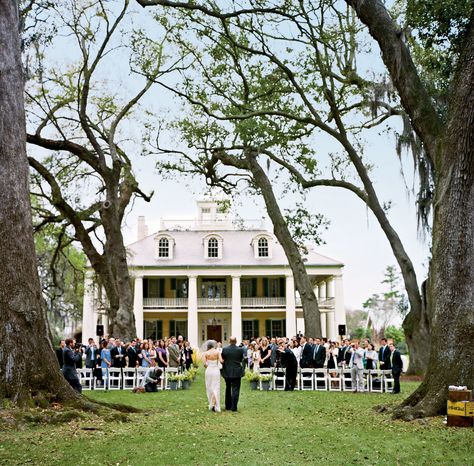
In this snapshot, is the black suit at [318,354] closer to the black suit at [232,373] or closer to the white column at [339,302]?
the black suit at [232,373]

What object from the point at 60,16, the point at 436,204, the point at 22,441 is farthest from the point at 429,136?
the point at 60,16

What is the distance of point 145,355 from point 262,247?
89.6 feet

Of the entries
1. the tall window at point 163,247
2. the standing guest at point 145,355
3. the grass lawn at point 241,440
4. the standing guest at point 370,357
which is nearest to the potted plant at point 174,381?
the standing guest at point 145,355

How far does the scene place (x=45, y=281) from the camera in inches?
1682

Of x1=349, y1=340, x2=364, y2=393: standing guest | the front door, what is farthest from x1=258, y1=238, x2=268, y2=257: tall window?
x1=349, y1=340, x2=364, y2=393: standing guest

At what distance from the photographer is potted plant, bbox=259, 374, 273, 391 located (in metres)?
18.5

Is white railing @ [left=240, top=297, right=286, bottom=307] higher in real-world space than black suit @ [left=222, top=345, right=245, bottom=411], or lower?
higher

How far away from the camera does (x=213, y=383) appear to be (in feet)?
41.8

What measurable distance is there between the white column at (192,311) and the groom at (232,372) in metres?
30.5

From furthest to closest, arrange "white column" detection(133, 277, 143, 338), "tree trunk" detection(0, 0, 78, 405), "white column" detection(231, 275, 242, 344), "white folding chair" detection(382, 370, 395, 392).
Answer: "white column" detection(231, 275, 242, 344), "white column" detection(133, 277, 143, 338), "white folding chair" detection(382, 370, 395, 392), "tree trunk" detection(0, 0, 78, 405)

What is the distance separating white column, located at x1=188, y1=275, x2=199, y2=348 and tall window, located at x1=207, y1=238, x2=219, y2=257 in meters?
2.23

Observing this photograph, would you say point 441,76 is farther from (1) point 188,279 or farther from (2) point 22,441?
(1) point 188,279

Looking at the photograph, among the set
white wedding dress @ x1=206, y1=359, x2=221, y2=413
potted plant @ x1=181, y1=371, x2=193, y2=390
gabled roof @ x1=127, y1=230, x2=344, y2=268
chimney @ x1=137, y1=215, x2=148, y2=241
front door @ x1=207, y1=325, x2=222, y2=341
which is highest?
chimney @ x1=137, y1=215, x2=148, y2=241

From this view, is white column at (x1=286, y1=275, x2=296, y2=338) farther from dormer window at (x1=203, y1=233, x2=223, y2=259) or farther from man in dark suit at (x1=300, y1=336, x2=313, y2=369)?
man in dark suit at (x1=300, y1=336, x2=313, y2=369)
